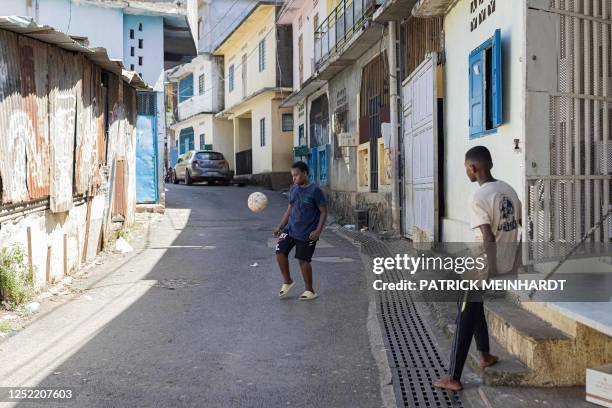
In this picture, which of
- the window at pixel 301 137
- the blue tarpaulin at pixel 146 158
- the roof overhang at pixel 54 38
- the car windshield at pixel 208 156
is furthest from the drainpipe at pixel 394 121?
the car windshield at pixel 208 156

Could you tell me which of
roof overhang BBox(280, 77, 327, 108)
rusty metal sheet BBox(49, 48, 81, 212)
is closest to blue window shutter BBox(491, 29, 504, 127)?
rusty metal sheet BBox(49, 48, 81, 212)

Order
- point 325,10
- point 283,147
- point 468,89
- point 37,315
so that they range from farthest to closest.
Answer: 1. point 283,147
2. point 325,10
3. point 468,89
4. point 37,315

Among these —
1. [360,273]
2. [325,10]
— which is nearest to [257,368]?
[360,273]

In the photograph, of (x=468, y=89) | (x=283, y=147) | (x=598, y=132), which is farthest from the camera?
(x=283, y=147)

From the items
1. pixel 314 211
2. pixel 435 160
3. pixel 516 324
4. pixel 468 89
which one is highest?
pixel 468 89

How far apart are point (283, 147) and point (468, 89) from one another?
60.2ft

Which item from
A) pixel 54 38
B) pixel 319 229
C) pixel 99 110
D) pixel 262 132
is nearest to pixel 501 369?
pixel 319 229

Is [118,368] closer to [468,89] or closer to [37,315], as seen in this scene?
[37,315]

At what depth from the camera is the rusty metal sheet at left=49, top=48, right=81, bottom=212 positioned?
8.70 meters

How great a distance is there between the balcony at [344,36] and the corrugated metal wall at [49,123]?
5778mm

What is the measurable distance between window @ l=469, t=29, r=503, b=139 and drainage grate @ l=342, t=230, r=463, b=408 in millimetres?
2339

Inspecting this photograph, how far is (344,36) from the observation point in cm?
1677

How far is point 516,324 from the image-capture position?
204 inches

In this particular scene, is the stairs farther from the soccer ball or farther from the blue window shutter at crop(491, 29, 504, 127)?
the soccer ball
